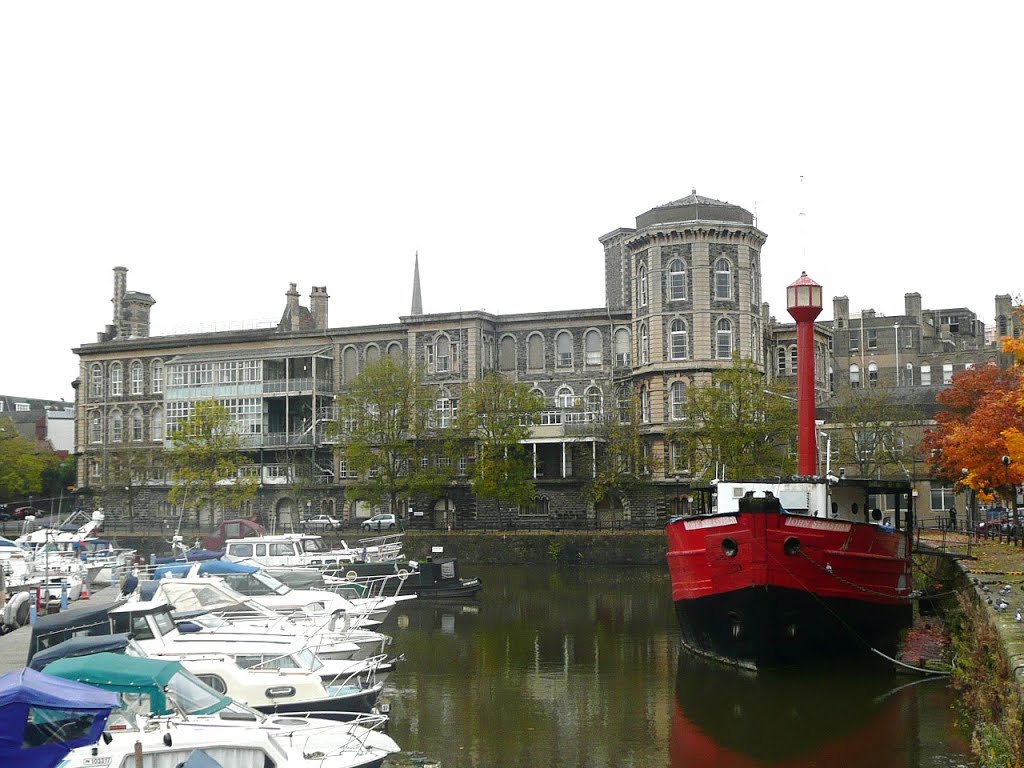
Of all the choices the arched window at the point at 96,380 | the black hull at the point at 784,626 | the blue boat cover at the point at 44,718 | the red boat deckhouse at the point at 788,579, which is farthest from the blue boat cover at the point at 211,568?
the arched window at the point at 96,380

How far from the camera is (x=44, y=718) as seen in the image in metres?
16.9

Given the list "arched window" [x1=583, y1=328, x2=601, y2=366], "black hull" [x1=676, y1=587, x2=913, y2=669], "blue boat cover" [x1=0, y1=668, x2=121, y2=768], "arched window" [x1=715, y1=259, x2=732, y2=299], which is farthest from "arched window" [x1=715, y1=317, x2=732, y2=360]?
"blue boat cover" [x1=0, y1=668, x2=121, y2=768]

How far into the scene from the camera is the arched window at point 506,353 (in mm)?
85250

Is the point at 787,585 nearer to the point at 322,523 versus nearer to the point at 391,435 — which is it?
the point at 391,435

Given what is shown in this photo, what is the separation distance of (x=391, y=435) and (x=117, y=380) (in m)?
30.3

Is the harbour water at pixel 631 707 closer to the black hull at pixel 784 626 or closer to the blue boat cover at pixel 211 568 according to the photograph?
the black hull at pixel 784 626

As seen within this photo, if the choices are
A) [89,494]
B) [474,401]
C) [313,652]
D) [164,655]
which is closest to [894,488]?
[313,652]

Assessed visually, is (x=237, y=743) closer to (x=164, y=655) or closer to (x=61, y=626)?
(x=164, y=655)

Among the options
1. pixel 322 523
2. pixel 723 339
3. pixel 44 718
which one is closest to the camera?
pixel 44 718

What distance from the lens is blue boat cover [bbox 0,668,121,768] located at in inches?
653

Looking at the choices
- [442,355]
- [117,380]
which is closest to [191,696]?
[442,355]

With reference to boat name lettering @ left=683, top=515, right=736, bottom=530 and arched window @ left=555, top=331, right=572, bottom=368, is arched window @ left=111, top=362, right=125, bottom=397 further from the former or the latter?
boat name lettering @ left=683, top=515, right=736, bottom=530

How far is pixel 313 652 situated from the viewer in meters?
28.9

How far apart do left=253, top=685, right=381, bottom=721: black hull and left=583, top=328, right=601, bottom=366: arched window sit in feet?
191
